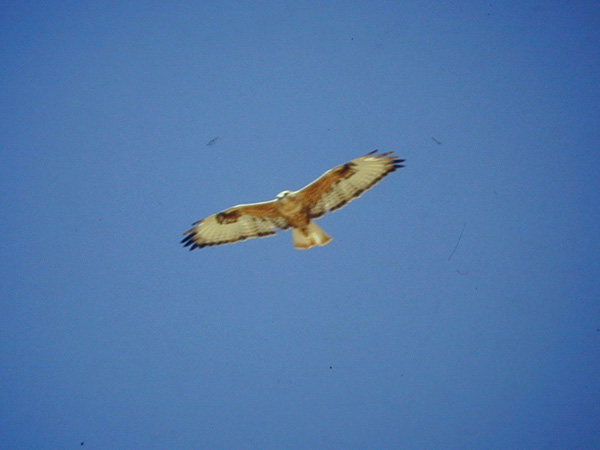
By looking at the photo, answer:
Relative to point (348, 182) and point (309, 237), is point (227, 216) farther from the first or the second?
point (348, 182)

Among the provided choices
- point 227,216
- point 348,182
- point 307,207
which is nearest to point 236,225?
point 227,216

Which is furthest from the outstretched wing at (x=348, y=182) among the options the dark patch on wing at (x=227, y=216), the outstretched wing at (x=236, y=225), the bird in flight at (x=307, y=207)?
the dark patch on wing at (x=227, y=216)

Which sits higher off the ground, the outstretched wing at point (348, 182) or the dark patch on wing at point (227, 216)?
the dark patch on wing at point (227, 216)

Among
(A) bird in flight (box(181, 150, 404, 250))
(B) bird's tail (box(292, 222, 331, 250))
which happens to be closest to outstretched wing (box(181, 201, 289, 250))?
(A) bird in flight (box(181, 150, 404, 250))

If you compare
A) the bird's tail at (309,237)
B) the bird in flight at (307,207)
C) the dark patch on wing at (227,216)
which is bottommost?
the bird's tail at (309,237)

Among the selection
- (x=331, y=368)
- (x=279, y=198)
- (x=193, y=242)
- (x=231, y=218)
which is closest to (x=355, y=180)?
(x=279, y=198)

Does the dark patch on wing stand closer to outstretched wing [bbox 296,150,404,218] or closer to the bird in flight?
the bird in flight

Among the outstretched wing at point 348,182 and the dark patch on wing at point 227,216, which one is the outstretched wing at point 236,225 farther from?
the outstretched wing at point 348,182
